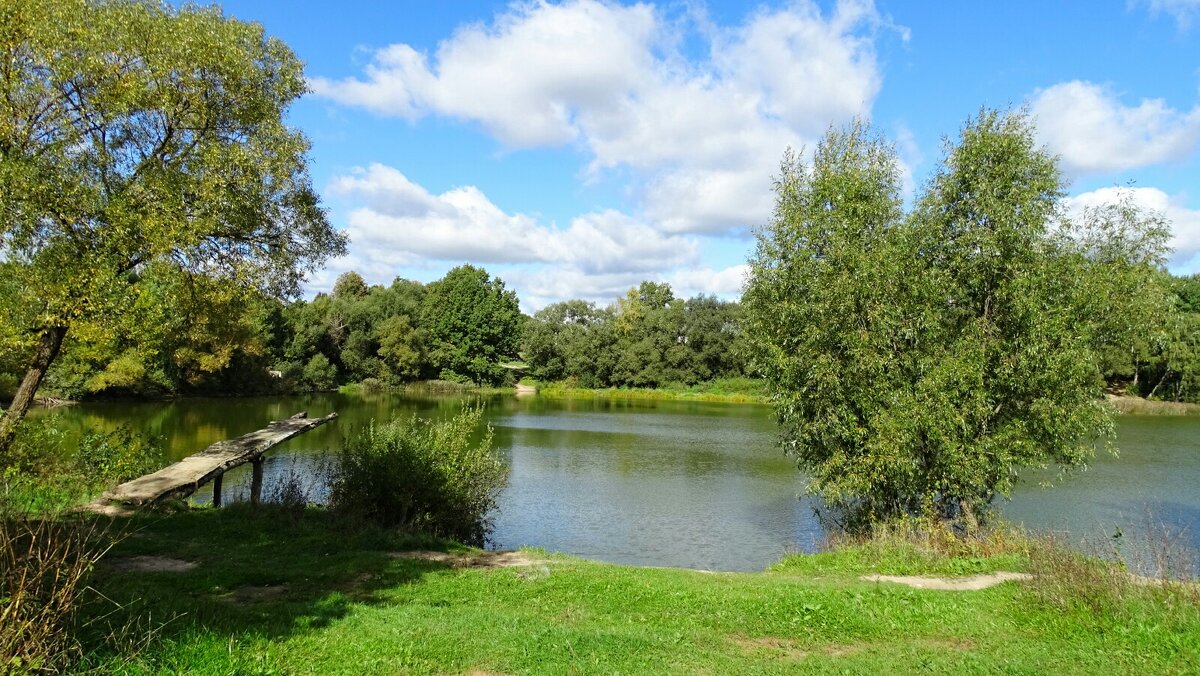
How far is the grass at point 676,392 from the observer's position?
241 ft

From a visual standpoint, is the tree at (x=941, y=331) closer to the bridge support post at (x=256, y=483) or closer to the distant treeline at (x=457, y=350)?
the bridge support post at (x=256, y=483)

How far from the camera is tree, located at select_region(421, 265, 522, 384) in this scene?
3022 inches

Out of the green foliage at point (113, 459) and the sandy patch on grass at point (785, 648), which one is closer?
the sandy patch on grass at point (785, 648)

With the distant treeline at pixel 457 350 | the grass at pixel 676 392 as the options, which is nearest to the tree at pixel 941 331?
the distant treeline at pixel 457 350

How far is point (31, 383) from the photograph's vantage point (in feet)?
44.8

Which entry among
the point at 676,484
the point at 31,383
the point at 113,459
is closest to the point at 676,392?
the point at 676,484

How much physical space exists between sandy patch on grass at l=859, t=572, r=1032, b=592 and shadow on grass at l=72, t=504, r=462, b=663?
23.6ft

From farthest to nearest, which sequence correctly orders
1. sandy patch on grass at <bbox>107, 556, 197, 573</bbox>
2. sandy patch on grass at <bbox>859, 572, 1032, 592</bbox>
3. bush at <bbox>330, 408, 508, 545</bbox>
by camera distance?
1. bush at <bbox>330, 408, 508, 545</bbox>
2. sandy patch on grass at <bbox>859, 572, 1032, 592</bbox>
3. sandy patch on grass at <bbox>107, 556, 197, 573</bbox>

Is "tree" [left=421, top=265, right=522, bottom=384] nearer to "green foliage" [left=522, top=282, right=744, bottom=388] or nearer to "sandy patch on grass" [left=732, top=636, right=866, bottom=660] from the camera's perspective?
"green foliage" [left=522, top=282, right=744, bottom=388]

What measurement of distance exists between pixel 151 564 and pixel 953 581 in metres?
12.0

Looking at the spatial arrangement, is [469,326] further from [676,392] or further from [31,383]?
[31,383]

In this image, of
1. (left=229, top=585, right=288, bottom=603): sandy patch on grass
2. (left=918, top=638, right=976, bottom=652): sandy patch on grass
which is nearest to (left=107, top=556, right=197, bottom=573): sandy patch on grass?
(left=229, top=585, right=288, bottom=603): sandy patch on grass

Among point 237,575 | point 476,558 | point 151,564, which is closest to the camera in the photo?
point 237,575

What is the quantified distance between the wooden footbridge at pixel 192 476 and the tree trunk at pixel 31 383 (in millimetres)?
2152
